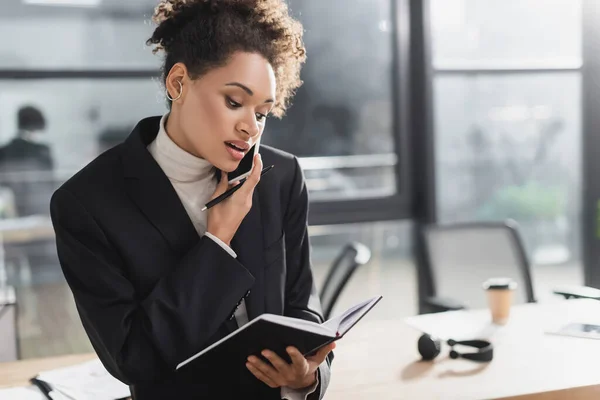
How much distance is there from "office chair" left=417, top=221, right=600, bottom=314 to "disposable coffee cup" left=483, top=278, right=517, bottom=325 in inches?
25.3

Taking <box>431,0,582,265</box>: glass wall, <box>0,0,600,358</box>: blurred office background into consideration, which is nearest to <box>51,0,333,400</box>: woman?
<box>0,0,600,358</box>: blurred office background

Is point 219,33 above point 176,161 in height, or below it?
above

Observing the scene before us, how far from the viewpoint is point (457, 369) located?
170cm

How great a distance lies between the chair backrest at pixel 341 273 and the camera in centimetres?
258

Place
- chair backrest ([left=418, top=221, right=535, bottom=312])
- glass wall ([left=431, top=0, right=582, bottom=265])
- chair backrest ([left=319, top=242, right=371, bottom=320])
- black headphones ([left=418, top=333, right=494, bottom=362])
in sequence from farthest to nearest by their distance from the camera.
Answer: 1. glass wall ([left=431, top=0, right=582, bottom=265])
2. chair backrest ([left=418, top=221, right=535, bottom=312])
3. chair backrest ([left=319, top=242, right=371, bottom=320])
4. black headphones ([left=418, top=333, right=494, bottom=362])

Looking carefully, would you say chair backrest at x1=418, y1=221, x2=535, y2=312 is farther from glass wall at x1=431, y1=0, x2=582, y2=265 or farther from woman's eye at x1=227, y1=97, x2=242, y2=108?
woman's eye at x1=227, y1=97, x2=242, y2=108

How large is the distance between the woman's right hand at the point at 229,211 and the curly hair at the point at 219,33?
0.24 meters

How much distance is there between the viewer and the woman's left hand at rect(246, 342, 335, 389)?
4.19 ft

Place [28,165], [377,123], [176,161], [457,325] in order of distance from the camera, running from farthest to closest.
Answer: [377,123] → [28,165] → [457,325] → [176,161]

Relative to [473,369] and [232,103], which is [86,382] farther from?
[473,369]

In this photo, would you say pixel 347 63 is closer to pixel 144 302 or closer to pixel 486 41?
pixel 486 41

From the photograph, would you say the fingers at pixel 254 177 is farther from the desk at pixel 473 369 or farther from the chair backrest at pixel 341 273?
the chair backrest at pixel 341 273

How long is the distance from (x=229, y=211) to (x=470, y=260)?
169 cm

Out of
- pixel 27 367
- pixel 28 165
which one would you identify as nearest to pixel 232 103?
pixel 27 367
